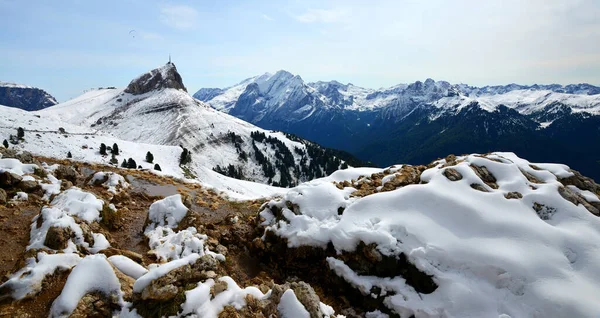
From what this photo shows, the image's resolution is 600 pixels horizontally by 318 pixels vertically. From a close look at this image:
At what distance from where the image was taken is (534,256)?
11.3 meters

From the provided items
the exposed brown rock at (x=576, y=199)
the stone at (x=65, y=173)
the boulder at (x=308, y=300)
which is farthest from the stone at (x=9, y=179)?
the exposed brown rock at (x=576, y=199)

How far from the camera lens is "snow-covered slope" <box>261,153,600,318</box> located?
10.5 m

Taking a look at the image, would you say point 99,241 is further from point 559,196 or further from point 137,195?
point 559,196

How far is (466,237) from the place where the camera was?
484 inches

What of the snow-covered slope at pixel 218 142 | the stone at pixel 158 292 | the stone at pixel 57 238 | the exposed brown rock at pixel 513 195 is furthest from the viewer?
the snow-covered slope at pixel 218 142

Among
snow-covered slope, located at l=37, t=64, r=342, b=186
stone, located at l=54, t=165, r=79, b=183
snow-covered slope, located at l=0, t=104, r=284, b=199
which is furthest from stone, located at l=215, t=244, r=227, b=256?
snow-covered slope, located at l=37, t=64, r=342, b=186

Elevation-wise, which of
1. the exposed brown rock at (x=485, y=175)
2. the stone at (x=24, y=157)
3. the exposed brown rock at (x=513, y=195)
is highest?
the exposed brown rock at (x=485, y=175)

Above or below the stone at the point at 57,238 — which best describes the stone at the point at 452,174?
above

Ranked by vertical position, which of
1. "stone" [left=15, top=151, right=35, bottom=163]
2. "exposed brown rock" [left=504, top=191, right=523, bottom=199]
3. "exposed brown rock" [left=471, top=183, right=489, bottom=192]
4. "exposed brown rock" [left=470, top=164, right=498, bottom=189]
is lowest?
"stone" [left=15, top=151, right=35, bottom=163]

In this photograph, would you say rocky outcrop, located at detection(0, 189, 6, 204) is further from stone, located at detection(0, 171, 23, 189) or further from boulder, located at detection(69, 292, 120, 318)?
boulder, located at detection(69, 292, 120, 318)

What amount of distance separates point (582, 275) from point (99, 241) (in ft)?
64.4

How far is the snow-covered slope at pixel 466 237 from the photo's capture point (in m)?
10.5

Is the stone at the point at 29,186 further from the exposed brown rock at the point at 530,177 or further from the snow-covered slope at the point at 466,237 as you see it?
the exposed brown rock at the point at 530,177

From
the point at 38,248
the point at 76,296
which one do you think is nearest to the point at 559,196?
the point at 76,296
